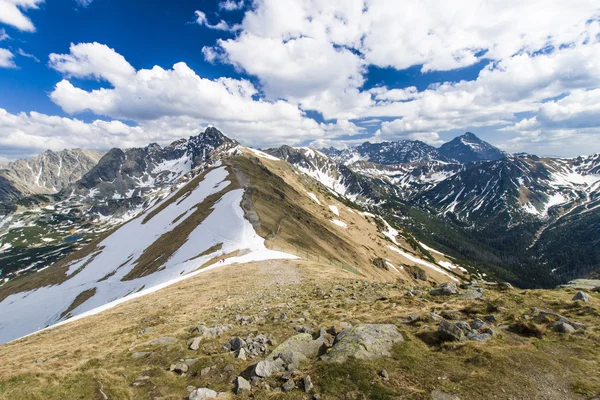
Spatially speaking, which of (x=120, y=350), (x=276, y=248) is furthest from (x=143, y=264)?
(x=120, y=350)

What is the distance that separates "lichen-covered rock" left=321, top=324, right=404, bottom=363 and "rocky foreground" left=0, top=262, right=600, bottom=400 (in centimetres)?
6

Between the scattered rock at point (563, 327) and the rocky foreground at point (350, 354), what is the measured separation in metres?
0.04

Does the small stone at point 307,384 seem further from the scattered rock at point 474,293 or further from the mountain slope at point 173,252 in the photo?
the mountain slope at point 173,252

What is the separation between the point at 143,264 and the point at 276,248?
33433mm

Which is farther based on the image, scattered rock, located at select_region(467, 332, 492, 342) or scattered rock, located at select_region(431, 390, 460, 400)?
scattered rock, located at select_region(467, 332, 492, 342)

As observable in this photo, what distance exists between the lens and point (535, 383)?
33.8 feet

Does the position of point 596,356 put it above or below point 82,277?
above

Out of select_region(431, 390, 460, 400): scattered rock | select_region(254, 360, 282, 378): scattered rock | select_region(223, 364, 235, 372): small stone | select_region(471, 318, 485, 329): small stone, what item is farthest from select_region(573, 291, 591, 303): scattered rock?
select_region(223, 364, 235, 372): small stone

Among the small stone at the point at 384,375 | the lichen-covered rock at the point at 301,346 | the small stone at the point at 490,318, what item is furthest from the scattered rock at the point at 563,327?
the lichen-covered rock at the point at 301,346

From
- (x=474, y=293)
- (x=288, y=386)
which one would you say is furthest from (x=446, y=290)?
(x=288, y=386)

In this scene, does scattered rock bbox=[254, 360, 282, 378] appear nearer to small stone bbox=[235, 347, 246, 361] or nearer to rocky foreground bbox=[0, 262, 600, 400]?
rocky foreground bbox=[0, 262, 600, 400]

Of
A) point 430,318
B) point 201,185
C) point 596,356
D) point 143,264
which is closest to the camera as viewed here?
point 596,356

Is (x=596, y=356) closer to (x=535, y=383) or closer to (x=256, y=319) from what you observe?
(x=535, y=383)

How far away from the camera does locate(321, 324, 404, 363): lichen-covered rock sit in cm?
1237
